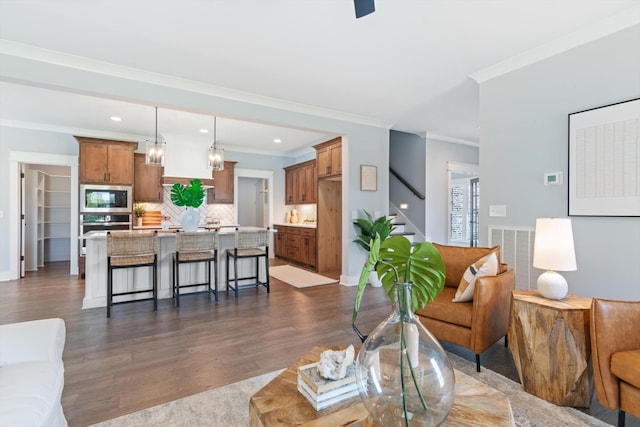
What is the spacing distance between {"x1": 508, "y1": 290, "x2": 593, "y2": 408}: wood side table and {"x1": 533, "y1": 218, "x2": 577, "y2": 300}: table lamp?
8 cm

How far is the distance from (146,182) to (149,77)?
3.45 metres

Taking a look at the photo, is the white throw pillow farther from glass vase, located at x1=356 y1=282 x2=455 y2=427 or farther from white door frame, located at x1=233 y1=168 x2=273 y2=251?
white door frame, located at x1=233 y1=168 x2=273 y2=251

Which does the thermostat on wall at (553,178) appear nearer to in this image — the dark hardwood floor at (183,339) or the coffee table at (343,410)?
the dark hardwood floor at (183,339)

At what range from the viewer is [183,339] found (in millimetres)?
2934

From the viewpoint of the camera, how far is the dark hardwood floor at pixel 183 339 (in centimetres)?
210

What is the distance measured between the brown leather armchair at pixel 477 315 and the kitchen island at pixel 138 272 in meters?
3.09

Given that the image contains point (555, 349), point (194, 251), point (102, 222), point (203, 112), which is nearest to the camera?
point (555, 349)

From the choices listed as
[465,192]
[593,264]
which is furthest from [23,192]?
[465,192]

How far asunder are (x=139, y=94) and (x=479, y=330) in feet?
13.3

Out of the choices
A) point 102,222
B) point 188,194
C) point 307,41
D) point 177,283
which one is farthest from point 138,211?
point 307,41

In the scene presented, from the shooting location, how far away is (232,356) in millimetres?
2588

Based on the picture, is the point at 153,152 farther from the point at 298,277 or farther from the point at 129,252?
the point at 298,277

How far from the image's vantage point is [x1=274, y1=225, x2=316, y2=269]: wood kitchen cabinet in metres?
6.47

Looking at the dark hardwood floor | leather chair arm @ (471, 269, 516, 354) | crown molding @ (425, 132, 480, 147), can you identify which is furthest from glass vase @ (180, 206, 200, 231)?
crown molding @ (425, 132, 480, 147)
